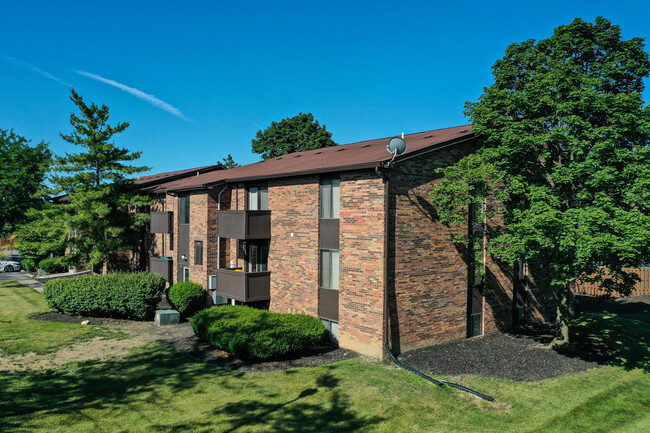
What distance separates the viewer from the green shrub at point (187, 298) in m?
19.6

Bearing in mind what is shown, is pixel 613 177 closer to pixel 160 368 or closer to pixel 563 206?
pixel 563 206

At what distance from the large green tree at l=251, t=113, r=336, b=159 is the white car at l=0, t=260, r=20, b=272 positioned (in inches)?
1065

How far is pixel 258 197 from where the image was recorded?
18.9 metres

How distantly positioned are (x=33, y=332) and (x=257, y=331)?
1009 cm

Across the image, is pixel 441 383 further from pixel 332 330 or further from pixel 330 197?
pixel 330 197

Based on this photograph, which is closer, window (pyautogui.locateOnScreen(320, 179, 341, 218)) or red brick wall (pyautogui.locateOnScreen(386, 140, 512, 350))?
red brick wall (pyautogui.locateOnScreen(386, 140, 512, 350))

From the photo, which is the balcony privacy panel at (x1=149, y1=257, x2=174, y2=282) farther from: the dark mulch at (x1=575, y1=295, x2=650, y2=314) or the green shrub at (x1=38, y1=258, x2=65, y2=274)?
the dark mulch at (x1=575, y1=295, x2=650, y2=314)

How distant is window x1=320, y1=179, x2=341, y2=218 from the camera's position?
15205 millimetres

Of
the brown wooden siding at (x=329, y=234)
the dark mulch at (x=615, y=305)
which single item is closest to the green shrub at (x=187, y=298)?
the brown wooden siding at (x=329, y=234)

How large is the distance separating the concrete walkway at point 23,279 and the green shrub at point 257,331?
1880cm

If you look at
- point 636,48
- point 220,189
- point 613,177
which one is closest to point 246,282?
point 220,189

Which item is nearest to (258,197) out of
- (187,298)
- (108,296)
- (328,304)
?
(187,298)

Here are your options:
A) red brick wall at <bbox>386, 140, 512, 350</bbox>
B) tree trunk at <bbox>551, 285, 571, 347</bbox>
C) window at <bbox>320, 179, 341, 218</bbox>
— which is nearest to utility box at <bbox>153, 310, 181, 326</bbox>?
window at <bbox>320, 179, 341, 218</bbox>

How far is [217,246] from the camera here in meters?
21.1
